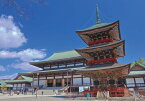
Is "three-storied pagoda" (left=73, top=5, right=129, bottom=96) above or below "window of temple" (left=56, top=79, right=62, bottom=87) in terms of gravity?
above

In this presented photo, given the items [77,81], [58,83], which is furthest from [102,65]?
[58,83]

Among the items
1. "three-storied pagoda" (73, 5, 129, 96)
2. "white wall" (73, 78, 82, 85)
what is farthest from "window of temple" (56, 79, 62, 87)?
"three-storied pagoda" (73, 5, 129, 96)

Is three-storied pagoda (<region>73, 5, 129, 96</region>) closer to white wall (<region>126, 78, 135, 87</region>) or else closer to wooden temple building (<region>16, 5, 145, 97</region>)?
wooden temple building (<region>16, 5, 145, 97</region>)

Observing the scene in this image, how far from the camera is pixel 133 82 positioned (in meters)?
31.1

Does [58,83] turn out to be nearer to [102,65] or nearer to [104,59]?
[102,65]

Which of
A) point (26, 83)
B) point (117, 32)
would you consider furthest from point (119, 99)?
point (26, 83)

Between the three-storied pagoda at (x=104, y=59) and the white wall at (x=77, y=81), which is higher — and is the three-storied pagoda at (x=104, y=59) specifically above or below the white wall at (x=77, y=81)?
above

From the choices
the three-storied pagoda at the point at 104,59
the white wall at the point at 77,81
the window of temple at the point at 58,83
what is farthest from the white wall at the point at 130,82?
the window of temple at the point at 58,83

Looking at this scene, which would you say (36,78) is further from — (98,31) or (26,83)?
(98,31)

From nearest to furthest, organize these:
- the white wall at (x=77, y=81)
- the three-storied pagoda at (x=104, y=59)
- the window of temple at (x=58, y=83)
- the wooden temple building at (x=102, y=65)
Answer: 1. the three-storied pagoda at (x=104, y=59)
2. the wooden temple building at (x=102, y=65)
3. the white wall at (x=77, y=81)
4. the window of temple at (x=58, y=83)


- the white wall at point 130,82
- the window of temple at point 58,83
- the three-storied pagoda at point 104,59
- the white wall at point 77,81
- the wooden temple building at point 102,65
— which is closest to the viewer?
the three-storied pagoda at point 104,59

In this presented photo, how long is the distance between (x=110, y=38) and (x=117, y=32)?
2481mm

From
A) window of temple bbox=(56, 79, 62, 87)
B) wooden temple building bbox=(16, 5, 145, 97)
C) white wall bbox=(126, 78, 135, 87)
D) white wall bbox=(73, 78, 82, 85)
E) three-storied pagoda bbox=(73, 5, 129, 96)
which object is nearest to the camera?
three-storied pagoda bbox=(73, 5, 129, 96)

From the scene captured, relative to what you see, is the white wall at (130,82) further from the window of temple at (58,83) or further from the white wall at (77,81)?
the window of temple at (58,83)
